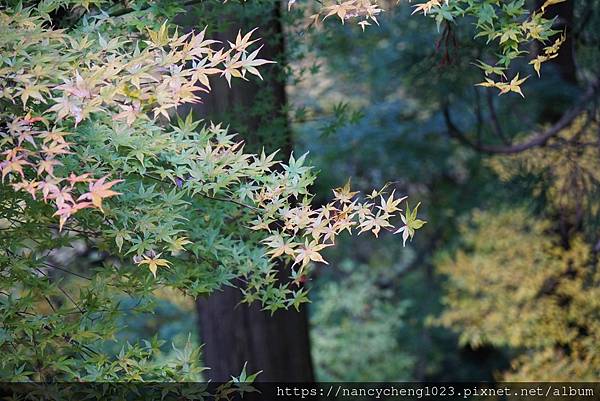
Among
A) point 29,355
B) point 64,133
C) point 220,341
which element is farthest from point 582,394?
point 64,133

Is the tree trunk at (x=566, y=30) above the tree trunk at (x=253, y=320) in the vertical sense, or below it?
above

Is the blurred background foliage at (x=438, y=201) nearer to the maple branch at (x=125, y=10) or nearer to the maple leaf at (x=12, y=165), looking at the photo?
the maple branch at (x=125, y=10)

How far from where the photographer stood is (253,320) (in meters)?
4.77

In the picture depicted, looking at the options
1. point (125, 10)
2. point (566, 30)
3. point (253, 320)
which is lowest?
point (253, 320)

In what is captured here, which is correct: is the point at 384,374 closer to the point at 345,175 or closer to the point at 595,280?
the point at 345,175

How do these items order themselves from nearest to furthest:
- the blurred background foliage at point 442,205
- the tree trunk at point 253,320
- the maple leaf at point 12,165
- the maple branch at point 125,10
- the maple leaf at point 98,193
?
the maple leaf at point 98,193, the maple leaf at point 12,165, the maple branch at point 125,10, the tree trunk at point 253,320, the blurred background foliage at point 442,205

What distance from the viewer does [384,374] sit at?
8594 millimetres

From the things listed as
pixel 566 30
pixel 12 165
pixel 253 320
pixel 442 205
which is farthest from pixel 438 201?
pixel 12 165

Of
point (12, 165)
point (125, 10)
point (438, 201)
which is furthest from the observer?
point (438, 201)

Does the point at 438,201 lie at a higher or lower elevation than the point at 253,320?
higher

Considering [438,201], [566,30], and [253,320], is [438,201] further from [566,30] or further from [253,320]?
[253,320]

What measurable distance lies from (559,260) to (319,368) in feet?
10.1

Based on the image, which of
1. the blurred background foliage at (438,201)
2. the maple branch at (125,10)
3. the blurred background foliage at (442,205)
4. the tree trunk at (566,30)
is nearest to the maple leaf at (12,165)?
the blurred background foliage at (438,201)

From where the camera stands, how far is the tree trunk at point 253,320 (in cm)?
414
